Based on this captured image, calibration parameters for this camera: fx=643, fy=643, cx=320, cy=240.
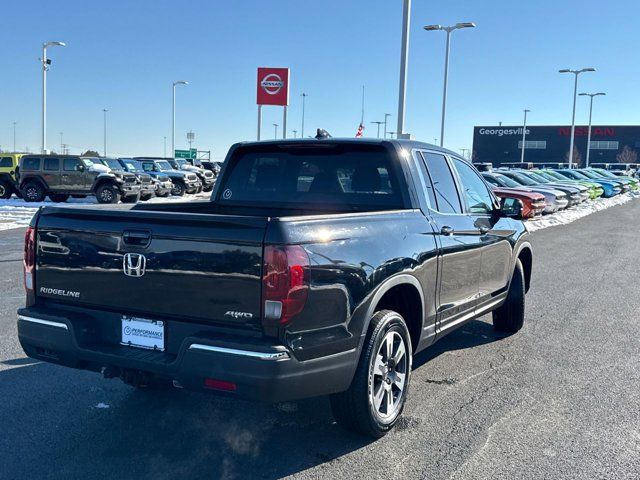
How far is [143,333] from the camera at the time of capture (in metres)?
3.58

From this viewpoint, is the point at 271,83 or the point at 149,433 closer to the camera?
the point at 149,433

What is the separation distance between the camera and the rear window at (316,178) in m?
4.78

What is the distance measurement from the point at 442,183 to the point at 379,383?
1.84 meters

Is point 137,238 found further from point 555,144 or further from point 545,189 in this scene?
point 555,144

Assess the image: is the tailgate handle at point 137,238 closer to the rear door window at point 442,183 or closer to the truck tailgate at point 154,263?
the truck tailgate at point 154,263

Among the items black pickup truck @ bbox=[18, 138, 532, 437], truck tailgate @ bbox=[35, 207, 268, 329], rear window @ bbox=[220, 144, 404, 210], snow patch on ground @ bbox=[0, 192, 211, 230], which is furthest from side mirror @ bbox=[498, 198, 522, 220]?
snow patch on ground @ bbox=[0, 192, 211, 230]

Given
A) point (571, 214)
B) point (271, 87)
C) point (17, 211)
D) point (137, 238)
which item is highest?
point (271, 87)

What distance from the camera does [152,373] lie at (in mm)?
3484

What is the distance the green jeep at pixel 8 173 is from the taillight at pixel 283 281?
2528 cm

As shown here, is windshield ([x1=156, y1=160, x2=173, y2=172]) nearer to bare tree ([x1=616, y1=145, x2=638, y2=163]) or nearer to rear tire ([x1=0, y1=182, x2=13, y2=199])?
rear tire ([x1=0, y1=182, x2=13, y2=199])

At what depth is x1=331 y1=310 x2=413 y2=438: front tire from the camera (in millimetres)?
3797

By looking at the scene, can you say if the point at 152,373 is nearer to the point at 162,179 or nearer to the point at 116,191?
the point at 116,191

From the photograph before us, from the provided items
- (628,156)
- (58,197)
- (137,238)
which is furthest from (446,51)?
(628,156)

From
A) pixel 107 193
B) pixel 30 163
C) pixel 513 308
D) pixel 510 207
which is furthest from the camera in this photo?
pixel 30 163
